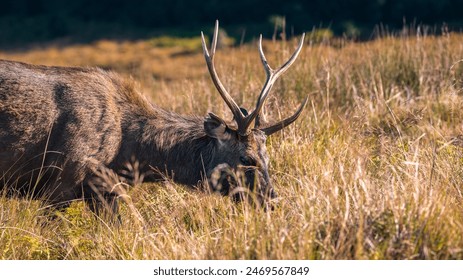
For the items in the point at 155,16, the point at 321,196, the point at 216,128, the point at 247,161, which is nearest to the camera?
the point at 321,196

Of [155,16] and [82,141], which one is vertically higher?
[82,141]

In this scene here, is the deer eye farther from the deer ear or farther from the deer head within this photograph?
the deer ear

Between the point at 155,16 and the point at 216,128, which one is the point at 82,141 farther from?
the point at 155,16

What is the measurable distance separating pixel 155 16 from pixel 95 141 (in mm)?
45177

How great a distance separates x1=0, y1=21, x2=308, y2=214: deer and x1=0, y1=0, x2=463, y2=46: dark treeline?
35.5m

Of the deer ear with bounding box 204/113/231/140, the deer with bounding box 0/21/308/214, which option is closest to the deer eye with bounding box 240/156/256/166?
the deer with bounding box 0/21/308/214

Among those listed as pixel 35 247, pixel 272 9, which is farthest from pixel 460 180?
pixel 272 9

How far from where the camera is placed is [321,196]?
196 inches

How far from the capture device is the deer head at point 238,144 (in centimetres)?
622

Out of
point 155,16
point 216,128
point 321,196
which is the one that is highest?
point 216,128

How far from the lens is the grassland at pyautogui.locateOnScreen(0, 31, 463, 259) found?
4.51m

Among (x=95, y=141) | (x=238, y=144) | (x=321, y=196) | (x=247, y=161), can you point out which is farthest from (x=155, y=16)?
(x=321, y=196)

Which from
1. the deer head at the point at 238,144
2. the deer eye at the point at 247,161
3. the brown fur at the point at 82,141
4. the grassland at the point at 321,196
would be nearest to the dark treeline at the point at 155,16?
the grassland at the point at 321,196
